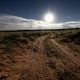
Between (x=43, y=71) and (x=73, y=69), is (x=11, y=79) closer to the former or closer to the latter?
(x=43, y=71)

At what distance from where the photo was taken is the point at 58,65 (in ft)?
32.3

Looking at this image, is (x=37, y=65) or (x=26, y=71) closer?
(x=26, y=71)

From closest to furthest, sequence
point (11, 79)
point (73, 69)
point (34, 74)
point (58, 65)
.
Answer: point (11, 79) → point (34, 74) → point (73, 69) → point (58, 65)

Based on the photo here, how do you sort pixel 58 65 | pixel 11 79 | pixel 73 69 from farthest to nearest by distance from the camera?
pixel 58 65, pixel 73 69, pixel 11 79

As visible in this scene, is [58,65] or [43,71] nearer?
[43,71]

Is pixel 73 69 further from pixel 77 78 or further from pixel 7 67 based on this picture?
pixel 7 67

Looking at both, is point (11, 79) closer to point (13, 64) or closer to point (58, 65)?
point (13, 64)

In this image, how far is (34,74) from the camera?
827cm

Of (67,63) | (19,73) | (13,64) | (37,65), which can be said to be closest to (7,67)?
(13,64)

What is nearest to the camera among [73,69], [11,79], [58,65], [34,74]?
[11,79]

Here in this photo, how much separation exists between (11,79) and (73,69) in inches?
162

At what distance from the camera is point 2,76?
7867mm

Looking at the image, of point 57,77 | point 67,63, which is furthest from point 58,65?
point 57,77

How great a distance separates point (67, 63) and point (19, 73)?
3910 mm
